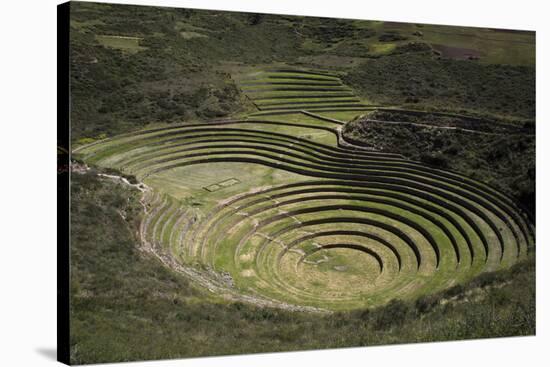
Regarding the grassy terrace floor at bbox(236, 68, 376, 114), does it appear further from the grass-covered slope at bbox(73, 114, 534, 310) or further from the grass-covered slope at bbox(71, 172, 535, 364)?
the grass-covered slope at bbox(71, 172, 535, 364)

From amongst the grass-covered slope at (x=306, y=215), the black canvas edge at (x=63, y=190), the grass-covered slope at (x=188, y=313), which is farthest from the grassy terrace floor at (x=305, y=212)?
the black canvas edge at (x=63, y=190)

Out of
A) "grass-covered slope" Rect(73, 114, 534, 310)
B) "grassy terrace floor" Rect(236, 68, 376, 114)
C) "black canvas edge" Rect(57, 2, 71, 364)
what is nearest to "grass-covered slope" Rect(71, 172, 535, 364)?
"black canvas edge" Rect(57, 2, 71, 364)

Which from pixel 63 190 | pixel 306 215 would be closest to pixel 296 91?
pixel 306 215

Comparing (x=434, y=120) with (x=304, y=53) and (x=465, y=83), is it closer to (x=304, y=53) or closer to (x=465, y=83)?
(x=465, y=83)

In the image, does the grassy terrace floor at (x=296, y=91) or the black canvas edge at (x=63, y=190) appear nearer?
the black canvas edge at (x=63, y=190)

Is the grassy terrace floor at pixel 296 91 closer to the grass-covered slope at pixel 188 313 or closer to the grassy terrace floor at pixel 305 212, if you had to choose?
the grassy terrace floor at pixel 305 212

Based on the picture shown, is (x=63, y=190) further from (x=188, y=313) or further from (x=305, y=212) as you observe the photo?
(x=305, y=212)

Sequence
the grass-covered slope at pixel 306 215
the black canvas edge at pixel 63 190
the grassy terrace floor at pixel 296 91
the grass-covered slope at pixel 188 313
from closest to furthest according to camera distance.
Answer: the black canvas edge at pixel 63 190
the grass-covered slope at pixel 188 313
the grass-covered slope at pixel 306 215
the grassy terrace floor at pixel 296 91
